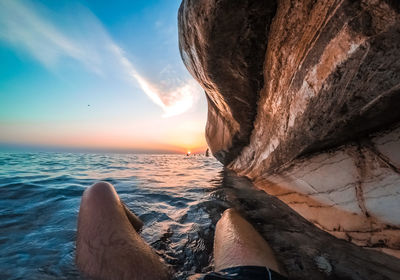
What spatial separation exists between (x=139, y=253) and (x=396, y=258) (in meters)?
2.38

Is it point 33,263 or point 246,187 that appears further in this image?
point 246,187

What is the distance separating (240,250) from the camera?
1490mm

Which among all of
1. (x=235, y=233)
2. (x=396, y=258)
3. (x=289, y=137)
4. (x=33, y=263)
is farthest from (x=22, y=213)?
(x=396, y=258)

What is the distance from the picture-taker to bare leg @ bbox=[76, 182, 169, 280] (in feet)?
4.26

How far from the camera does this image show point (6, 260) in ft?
5.52

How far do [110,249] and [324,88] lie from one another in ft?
8.69

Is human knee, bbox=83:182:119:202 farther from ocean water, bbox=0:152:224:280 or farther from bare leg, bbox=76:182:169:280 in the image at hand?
ocean water, bbox=0:152:224:280

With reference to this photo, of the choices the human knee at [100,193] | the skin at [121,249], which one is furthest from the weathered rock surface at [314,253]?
the human knee at [100,193]

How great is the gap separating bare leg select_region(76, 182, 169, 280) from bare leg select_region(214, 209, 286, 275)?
1.64 ft

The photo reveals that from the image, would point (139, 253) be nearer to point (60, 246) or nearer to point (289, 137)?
point (60, 246)

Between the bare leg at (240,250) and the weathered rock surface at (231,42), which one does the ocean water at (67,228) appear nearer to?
the bare leg at (240,250)

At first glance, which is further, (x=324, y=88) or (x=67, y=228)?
(x=67, y=228)

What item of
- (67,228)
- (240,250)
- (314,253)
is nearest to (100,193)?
(67,228)

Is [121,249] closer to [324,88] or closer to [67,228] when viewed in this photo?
[67,228]
